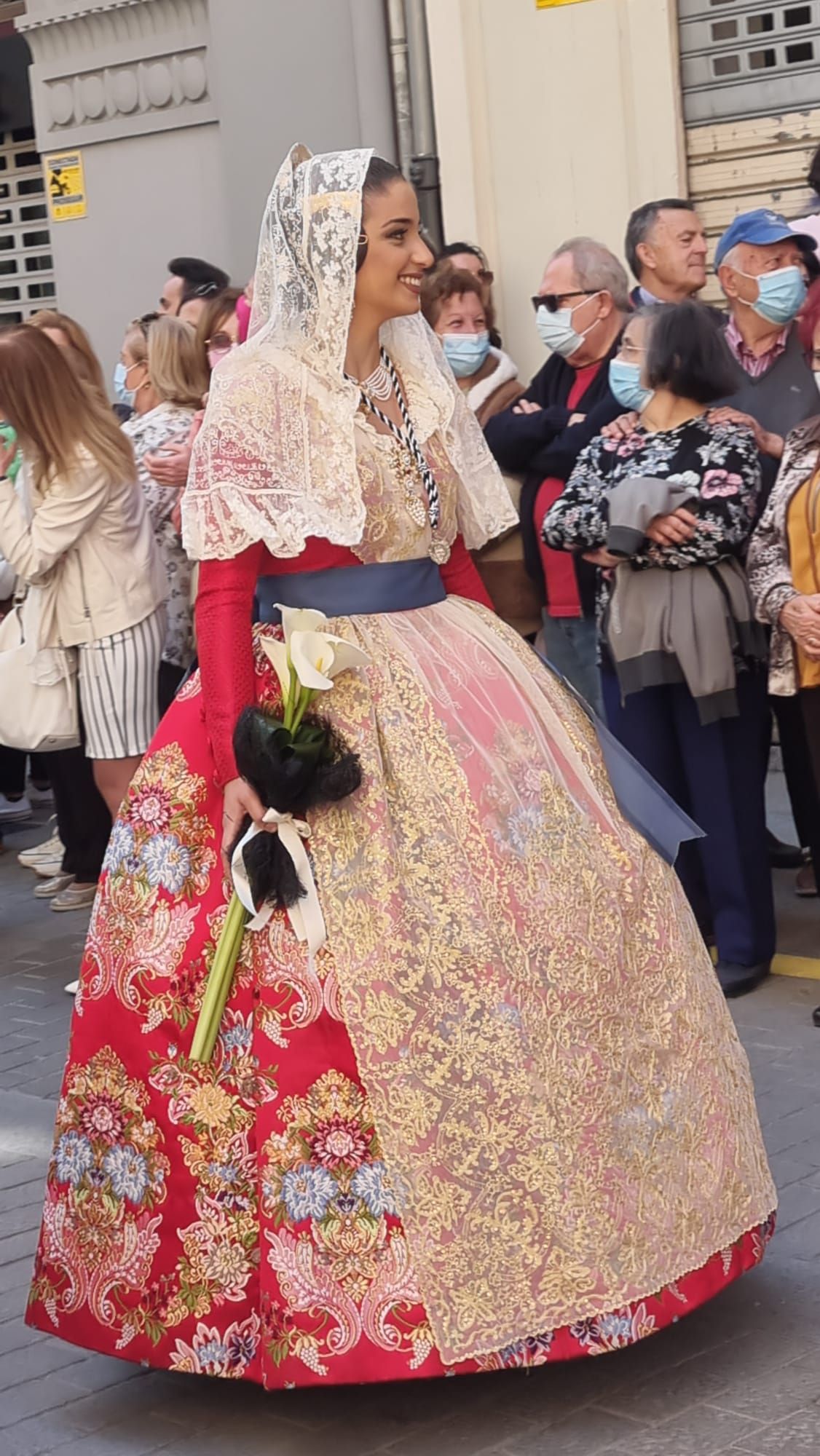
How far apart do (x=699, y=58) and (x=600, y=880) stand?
574cm

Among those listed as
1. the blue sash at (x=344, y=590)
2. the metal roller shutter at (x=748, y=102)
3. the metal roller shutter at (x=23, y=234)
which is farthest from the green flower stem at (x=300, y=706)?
the metal roller shutter at (x=23, y=234)

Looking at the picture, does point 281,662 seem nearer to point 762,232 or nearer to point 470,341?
point 762,232

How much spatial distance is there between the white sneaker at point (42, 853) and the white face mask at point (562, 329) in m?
2.87

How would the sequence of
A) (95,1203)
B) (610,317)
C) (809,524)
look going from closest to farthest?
(95,1203) < (809,524) < (610,317)

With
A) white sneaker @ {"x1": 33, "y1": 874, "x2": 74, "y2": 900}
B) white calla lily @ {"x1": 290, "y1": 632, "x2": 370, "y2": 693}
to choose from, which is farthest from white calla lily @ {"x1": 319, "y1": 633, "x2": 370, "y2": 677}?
white sneaker @ {"x1": 33, "y1": 874, "x2": 74, "y2": 900}

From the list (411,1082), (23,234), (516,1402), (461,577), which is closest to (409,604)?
(461,577)

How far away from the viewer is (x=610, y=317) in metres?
6.44

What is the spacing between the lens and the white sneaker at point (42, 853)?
8.15 meters

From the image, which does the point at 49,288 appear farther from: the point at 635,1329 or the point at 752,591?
the point at 635,1329

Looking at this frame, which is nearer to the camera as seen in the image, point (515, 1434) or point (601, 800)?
point (515, 1434)

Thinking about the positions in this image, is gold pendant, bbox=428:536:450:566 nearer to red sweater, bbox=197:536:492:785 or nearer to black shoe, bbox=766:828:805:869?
red sweater, bbox=197:536:492:785

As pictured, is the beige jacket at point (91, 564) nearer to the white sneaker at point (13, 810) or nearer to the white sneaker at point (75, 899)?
the white sneaker at point (75, 899)

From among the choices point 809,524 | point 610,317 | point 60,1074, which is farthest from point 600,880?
point 610,317

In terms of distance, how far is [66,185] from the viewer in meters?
10.6
